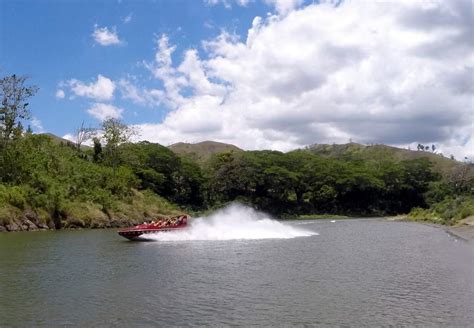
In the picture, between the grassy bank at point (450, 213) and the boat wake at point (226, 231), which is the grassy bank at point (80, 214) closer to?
the boat wake at point (226, 231)

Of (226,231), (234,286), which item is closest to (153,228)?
(226,231)

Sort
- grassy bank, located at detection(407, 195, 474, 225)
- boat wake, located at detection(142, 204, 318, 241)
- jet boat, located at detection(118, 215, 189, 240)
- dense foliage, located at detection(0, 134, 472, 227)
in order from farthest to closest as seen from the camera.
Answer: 1. dense foliage, located at detection(0, 134, 472, 227)
2. grassy bank, located at detection(407, 195, 474, 225)
3. boat wake, located at detection(142, 204, 318, 241)
4. jet boat, located at detection(118, 215, 189, 240)

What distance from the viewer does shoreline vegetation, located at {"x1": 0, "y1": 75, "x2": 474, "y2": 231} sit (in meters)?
72.9

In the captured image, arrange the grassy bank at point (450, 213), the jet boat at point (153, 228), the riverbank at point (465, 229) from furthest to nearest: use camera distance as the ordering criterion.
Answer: the grassy bank at point (450, 213) < the riverbank at point (465, 229) < the jet boat at point (153, 228)

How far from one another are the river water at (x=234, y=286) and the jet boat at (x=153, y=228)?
22.8ft

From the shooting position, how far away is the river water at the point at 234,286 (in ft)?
57.7

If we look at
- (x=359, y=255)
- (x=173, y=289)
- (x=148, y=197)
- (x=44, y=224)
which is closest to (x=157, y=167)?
(x=148, y=197)

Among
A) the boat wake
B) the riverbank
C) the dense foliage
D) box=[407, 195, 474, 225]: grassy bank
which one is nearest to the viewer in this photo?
the boat wake

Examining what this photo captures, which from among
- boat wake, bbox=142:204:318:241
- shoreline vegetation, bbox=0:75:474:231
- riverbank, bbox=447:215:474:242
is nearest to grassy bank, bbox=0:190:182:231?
shoreline vegetation, bbox=0:75:474:231

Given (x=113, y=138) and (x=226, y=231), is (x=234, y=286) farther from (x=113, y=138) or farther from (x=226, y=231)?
(x=113, y=138)

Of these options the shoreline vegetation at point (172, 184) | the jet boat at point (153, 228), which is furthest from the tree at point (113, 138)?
the jet boat at point (153, 228)

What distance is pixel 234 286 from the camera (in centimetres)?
2330

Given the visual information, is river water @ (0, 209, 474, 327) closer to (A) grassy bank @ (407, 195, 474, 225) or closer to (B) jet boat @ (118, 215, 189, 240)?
(B) jet boat @ (118, 215, 189, 240)

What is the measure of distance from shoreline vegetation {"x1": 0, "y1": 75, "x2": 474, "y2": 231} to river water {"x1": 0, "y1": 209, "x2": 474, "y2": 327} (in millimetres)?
33288
